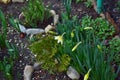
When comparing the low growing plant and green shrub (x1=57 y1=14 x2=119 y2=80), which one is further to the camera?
the low growing plant

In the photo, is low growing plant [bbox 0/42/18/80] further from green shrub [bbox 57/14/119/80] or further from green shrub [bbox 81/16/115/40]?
green shrub [bbox 81/16/115/40]

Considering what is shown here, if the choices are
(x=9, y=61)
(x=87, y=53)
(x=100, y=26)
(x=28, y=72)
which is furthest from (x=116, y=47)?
(x=9, y=61)

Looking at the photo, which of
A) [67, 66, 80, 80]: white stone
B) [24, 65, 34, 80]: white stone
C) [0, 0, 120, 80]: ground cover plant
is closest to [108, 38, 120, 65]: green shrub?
[0, 0, 120, 80]: ground cover plant

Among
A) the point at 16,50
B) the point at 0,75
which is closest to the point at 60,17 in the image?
the point at 16,50

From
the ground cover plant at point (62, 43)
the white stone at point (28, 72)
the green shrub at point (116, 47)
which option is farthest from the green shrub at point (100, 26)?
the white stone at point (28, 72)

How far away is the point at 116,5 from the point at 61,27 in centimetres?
90

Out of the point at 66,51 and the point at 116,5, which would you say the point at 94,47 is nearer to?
the point at 66,51

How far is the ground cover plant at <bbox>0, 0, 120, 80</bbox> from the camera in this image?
2.82 m

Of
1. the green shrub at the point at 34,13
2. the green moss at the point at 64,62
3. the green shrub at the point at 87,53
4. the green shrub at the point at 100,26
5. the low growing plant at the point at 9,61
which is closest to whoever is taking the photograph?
the green shrub at the point at 87,53

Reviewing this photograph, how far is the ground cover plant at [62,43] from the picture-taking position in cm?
282

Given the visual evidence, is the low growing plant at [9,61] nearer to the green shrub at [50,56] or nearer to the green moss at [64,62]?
the green shrub at [50,56]

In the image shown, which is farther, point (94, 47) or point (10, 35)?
point (10, 35)

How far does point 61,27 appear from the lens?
124 inches

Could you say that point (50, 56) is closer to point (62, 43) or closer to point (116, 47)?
point (62, 43)
